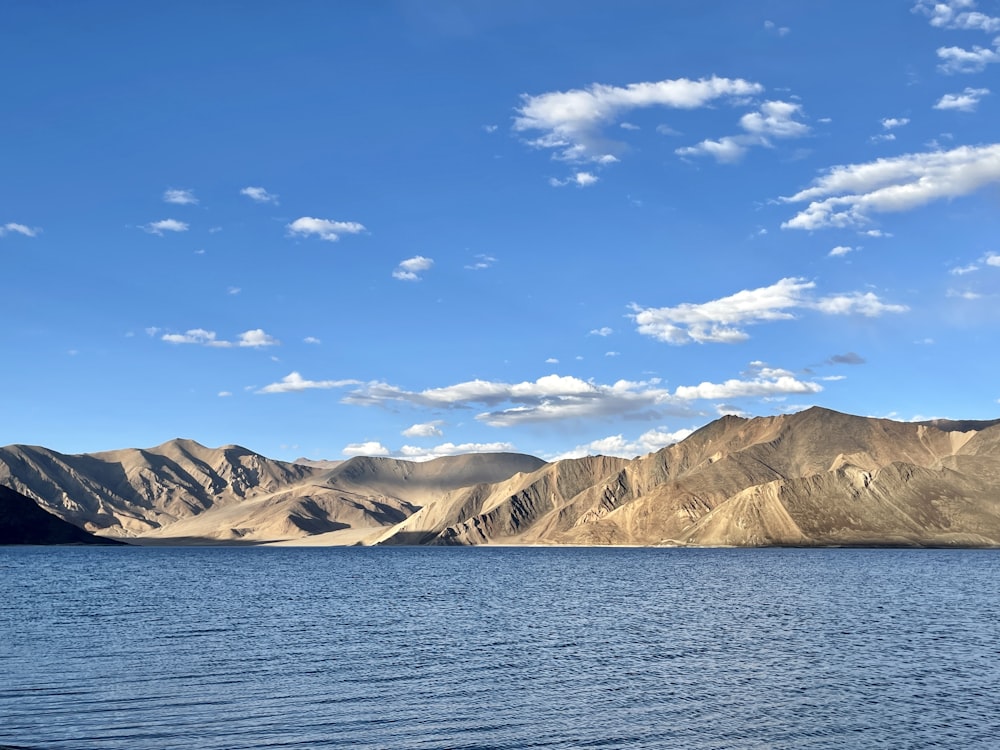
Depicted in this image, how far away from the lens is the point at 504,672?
159ft

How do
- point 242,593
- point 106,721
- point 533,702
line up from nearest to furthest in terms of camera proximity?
point 106,721 → point 533,702 → point 242,593

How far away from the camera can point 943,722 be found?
36906 mm

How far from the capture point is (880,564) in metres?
176

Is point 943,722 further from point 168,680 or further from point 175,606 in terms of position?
point 175,606

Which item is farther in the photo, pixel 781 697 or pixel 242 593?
pixel 242 593

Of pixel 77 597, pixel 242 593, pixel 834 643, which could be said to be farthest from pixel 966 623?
pixel 77 597

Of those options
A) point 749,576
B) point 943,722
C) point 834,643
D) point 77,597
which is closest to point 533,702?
point 943,722

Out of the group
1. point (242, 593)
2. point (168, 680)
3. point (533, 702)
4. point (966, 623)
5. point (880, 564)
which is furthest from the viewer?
point (880, 564)

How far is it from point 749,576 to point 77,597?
8497cm

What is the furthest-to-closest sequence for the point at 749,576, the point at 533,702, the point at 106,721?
the point at 749,576 → the point at 533,702 → the point at 106,721

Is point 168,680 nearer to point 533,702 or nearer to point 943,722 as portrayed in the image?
point 533,702

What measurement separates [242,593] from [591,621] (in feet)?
170

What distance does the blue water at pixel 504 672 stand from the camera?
34.9m

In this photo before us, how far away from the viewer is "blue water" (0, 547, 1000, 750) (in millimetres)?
34875
